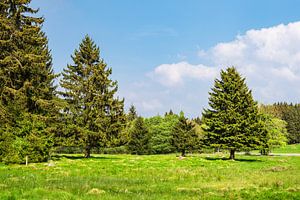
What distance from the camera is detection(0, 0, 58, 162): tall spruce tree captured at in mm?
30656

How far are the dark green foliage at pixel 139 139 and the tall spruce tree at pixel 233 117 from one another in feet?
111

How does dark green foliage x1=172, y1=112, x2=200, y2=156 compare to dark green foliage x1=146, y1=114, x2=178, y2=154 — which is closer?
dark green foliage x1=172, y1=112, x2=200, y2=156

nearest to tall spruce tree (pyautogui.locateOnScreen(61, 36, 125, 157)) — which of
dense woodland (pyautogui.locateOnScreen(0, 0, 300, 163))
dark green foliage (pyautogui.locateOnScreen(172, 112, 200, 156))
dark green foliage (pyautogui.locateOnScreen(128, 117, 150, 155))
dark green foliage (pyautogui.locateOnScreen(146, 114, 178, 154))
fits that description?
dense woodland (pyautogui.locateOnScreen(0, 0, 300, 163))

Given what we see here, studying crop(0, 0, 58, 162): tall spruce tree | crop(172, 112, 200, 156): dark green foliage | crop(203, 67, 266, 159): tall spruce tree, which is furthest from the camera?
crop(172, 112, 200, 156): dark green foliage

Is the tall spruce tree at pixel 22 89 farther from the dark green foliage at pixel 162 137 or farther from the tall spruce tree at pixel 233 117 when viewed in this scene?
the dark green foliage at pixel 162 137

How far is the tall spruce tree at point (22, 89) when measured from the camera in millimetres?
30656

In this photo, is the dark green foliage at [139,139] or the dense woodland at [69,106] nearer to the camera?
the dense woodland at [69,106]

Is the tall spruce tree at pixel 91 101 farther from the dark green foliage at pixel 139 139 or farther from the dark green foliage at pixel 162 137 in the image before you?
the dark green foliage at pixel 162 137

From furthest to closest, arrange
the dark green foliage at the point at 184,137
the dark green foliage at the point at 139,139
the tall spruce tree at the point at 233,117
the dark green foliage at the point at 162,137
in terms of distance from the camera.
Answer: the dark green foliage at the point at 162,137, the dark green foliage at the point at 139,139, the dark green foliage at the point at 184,137, the tall spruce tree at the point at 233,117

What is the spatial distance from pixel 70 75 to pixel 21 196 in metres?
36.2

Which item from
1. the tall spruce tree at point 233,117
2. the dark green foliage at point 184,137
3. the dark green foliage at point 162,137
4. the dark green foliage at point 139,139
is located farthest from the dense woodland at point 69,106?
the dark green foliage at point 162,137

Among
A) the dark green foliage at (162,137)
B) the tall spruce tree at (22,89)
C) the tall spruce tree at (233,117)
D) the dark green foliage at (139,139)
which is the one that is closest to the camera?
the tall spruce tree at (22,89)

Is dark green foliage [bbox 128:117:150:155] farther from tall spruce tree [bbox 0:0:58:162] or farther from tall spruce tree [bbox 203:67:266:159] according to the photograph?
tall spruce tree [bbox 0:0:58:162]

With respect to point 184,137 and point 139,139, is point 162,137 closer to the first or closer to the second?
point 139,139
